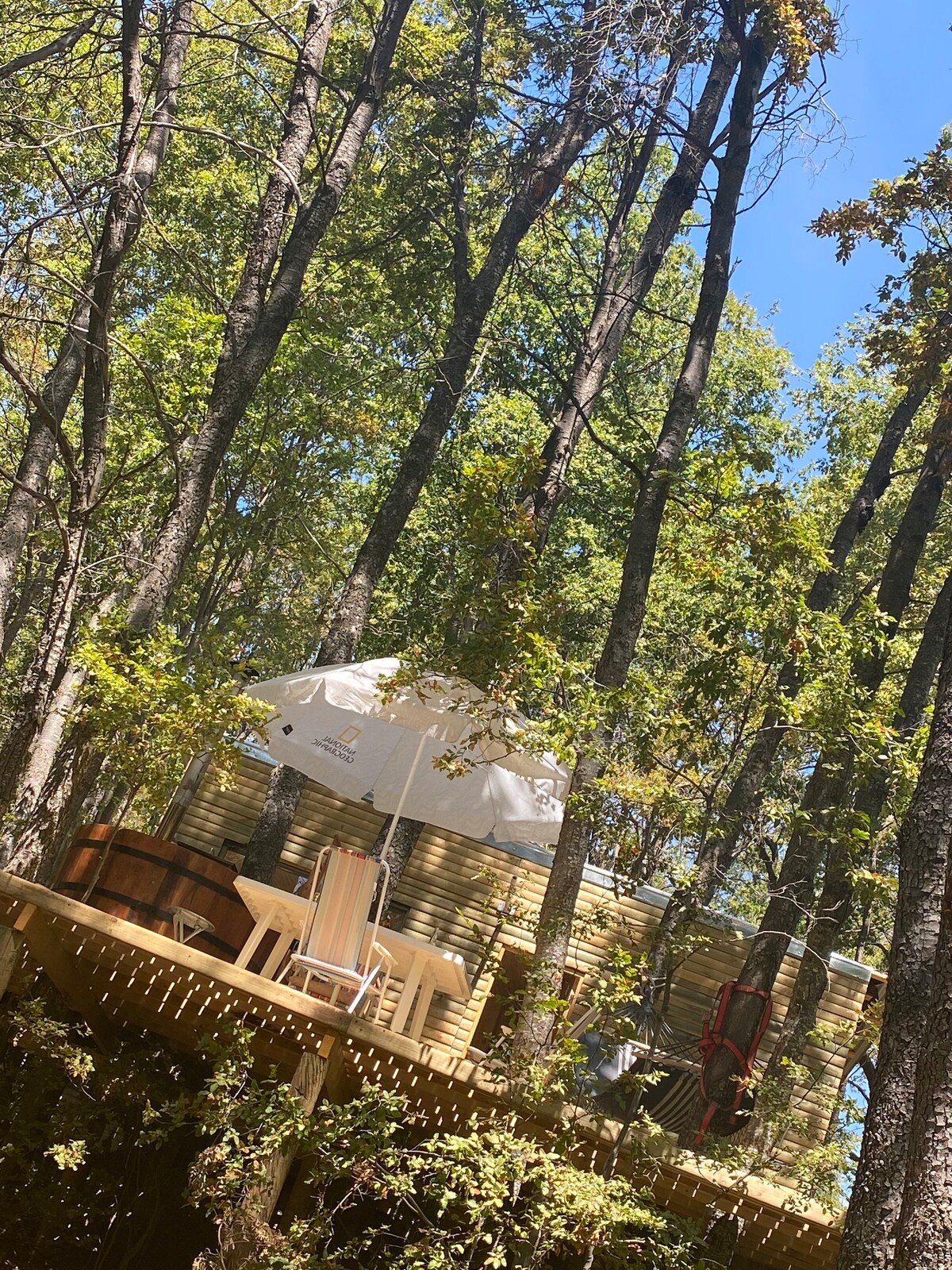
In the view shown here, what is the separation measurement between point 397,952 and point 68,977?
5.54 feet

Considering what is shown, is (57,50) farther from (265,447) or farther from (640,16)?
(265,447)

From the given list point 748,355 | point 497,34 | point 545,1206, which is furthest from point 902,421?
point 748,355

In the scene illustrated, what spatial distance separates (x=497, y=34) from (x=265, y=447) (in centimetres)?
570

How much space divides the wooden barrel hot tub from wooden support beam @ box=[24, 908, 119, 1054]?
0.64 m

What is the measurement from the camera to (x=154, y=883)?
661 cm

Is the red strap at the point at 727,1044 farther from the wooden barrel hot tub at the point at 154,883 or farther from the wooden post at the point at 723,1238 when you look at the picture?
the wooden barrel hot tub at the point at 154,883

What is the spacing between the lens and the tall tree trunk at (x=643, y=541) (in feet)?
19.4

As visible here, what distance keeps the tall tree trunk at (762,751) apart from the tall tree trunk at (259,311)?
365 cm

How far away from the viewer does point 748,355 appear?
19.8m

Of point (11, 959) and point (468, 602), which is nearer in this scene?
point (11, 959)

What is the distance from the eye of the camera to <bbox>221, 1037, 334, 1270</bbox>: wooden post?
4.72m

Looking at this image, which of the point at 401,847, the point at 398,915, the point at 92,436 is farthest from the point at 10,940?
the point at 398,915

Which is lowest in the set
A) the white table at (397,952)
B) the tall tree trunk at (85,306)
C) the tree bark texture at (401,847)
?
the white table at (397,952)

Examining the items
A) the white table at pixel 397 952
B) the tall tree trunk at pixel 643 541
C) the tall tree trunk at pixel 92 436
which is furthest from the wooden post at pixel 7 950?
the tall tree trunk at pixel 643 541
